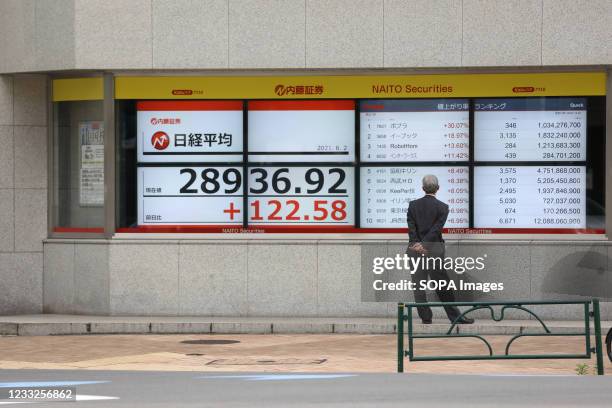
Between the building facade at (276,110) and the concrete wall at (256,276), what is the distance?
0.02 metres

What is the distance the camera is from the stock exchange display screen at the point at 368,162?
19.0 meters

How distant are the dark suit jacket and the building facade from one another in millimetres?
1134

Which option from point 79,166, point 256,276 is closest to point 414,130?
point 256,276

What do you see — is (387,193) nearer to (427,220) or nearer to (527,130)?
(427,220)

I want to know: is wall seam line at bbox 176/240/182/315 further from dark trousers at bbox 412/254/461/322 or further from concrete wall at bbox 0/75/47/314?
dark trousers at bbox 412/254/461/322

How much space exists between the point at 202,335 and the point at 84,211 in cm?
297

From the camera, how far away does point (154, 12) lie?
1902 cm

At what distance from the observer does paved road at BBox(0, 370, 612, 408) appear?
10.3 metres

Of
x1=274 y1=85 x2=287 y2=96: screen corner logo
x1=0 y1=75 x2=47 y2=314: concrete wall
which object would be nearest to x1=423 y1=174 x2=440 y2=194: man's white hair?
x1=274 y1=85 x2=287 y2=96: screen corner logo

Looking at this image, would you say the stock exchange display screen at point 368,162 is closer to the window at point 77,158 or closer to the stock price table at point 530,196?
the stock price table at point 530,196

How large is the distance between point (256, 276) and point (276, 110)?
2207mm

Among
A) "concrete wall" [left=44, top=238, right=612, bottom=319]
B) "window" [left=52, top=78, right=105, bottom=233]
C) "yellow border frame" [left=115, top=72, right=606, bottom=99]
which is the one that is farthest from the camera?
"window" [left=52, top=78, right=105, bottom=233]

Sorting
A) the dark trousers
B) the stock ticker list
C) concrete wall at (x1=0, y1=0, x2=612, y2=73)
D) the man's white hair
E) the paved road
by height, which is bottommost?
the paved road

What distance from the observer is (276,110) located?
63.6ft
